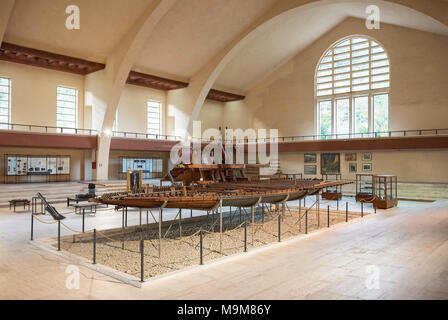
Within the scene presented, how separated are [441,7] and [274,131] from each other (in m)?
15.0

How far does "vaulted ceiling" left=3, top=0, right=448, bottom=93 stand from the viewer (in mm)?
16484

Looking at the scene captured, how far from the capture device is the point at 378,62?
22.6 meters

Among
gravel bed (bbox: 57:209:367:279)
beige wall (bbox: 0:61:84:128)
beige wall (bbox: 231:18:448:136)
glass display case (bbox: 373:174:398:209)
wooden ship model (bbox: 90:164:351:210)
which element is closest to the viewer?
gravel bed (bbox: 57:209:367:279)

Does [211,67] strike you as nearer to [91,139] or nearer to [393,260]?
[91,139]

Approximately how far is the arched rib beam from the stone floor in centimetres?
1184

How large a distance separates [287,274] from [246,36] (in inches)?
724

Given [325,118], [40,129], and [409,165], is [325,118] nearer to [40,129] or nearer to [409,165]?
[409,165]

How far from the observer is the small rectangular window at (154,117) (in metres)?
25.0

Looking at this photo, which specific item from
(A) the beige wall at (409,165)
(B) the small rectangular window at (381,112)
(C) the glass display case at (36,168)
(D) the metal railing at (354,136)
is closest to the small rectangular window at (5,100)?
(C) the glass display case at (36,168)

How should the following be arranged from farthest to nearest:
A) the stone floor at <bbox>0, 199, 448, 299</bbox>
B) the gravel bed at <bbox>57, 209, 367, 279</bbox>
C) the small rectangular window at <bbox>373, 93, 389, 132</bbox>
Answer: the small rectangular window at <bbox>373, 93, 389, 132</bbox>
the gravel bed at <bbox>57, 209, 367, 279</bbox>
the stone floor at <bbox>0, 199, 448, 299</bbox>

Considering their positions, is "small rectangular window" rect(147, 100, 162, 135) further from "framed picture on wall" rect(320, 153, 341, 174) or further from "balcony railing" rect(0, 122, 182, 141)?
"framed picture on wall" rect(320, 153, 341, 174)

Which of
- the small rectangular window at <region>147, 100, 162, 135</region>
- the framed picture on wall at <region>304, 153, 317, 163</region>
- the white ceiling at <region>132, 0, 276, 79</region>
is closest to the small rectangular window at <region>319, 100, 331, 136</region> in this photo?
the framed picture on wall at <region>304, 153, 317, 163</region>

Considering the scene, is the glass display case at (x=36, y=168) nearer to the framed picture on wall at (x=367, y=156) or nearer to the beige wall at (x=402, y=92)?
the beige wall at (x=402, y=92)

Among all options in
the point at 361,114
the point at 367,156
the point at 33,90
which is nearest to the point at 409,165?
the point at 367,156
